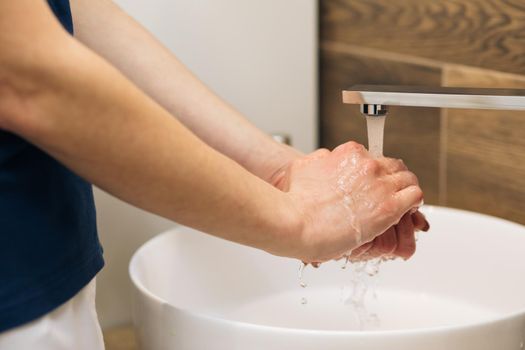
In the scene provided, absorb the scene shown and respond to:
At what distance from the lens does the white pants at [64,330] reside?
63 centimetres

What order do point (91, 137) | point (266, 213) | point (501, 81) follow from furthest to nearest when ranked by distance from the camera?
point (501, 81) < point (266, 213) < point (91, 137)

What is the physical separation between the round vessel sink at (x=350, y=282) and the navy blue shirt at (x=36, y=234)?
0.75 ft

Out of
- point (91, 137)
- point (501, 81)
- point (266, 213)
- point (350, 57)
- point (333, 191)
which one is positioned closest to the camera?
point (91, 137)

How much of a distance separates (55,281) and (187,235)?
44cm

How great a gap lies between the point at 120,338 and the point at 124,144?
0.66 m

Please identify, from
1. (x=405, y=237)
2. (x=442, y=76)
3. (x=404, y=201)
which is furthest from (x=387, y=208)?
(x=442, y=76)

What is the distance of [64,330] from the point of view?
677 mm

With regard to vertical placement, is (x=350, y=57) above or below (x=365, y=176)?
below

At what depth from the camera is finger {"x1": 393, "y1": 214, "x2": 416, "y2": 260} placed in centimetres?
90

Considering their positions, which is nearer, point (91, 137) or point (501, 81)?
point (91, 137)

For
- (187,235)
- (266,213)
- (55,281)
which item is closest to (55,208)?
(55,281)

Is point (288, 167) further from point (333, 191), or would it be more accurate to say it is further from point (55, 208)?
point (55, 208)

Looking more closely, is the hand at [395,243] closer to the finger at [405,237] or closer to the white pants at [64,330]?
the finger at [405,237]

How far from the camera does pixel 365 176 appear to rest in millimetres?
805
